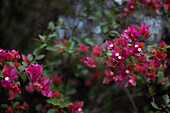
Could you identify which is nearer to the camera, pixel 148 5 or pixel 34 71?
pixel 34 71

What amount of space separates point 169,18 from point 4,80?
140 centimetres

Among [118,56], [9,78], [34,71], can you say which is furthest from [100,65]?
[9,78]

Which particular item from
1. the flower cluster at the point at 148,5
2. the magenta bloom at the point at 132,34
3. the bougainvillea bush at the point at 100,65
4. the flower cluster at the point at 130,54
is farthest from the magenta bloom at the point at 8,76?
the flower cluster at the point at 148,5

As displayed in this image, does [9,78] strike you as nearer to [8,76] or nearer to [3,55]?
[8,76]

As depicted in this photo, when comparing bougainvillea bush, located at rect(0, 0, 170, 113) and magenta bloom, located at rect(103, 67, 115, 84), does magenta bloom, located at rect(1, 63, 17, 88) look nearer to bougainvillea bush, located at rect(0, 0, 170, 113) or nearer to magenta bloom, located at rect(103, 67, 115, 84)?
bougainvillea bush, located at rect(0, 0, 170, 113)

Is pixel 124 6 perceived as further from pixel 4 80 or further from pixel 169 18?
pixel 4 80

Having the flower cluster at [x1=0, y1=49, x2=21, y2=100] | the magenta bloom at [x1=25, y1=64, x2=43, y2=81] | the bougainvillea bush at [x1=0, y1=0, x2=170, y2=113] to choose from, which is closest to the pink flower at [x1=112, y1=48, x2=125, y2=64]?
the bougainvillea bush at [x1=0, y1=0, x2=170, y2=113]

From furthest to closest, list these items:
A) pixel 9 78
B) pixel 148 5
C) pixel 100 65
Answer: pixel 148 5 < pixel 100 65 < pixel 9 78

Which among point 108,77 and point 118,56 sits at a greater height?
point 118,56

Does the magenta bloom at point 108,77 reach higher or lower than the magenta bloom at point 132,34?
lower

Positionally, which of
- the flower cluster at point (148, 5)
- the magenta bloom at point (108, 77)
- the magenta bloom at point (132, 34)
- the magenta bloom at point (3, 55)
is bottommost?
the magenta bloom at point (108, 77)

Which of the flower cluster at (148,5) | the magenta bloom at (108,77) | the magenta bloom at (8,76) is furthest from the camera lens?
the flower cluster at (148,5)

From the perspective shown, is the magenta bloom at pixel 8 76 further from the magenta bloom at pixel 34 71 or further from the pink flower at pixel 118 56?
the pink flower at pixel 118 56

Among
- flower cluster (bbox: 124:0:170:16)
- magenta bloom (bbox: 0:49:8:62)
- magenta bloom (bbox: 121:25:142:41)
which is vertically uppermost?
flower cluster (bbox: 124:0:170:16)
